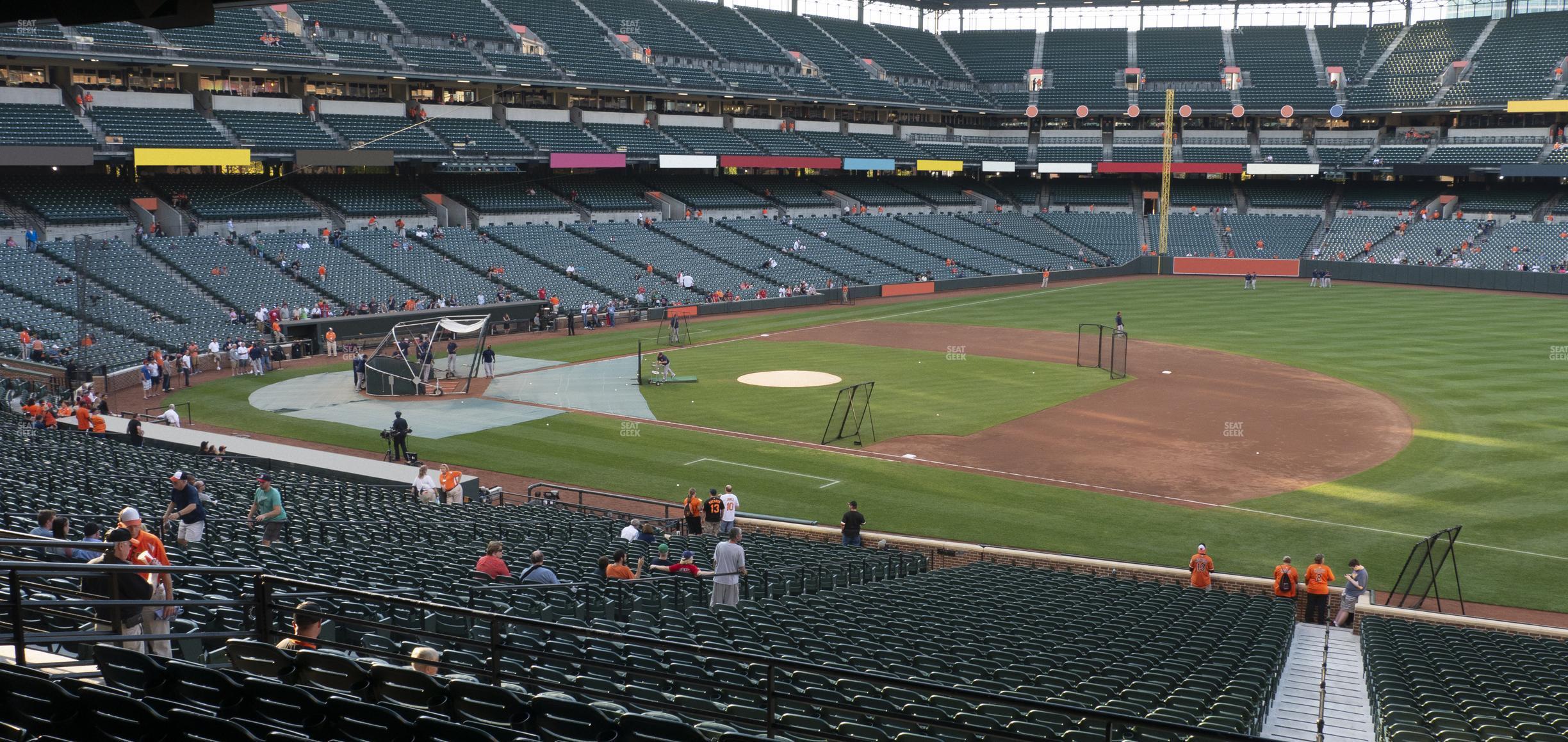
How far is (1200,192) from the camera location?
9719 cm

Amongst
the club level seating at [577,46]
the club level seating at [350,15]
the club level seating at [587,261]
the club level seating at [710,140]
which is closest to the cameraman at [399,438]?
the club level seating at [587,261]

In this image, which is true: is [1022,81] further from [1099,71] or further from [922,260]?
[922,260]

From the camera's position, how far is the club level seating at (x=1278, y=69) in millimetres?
93312

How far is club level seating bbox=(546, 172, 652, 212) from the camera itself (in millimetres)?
76000

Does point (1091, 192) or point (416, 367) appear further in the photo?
point (1091, 192)

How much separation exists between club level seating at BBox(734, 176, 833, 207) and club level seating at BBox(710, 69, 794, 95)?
7.14 meters

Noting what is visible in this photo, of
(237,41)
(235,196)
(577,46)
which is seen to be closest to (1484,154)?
(577,46)

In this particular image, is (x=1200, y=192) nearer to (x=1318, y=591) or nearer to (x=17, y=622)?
(x=1318, y=591)

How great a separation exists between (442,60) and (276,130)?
11.2 metres

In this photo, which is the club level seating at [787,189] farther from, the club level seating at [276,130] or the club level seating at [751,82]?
the club level seating at [276,130]

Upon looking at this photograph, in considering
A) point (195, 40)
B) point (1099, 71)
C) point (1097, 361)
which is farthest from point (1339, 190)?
point (195, 40)

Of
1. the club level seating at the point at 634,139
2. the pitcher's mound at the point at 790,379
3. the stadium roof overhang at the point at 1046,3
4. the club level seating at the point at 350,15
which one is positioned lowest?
the pitcher's mound at the point at 790,379

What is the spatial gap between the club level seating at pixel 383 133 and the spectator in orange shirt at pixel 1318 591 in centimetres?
5658

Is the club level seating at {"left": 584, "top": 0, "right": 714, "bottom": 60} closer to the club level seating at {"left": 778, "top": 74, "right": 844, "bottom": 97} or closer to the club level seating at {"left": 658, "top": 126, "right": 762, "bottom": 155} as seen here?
the club level seating at {"left": 658, "top": 126, "right": 762, "bottom": 155}
